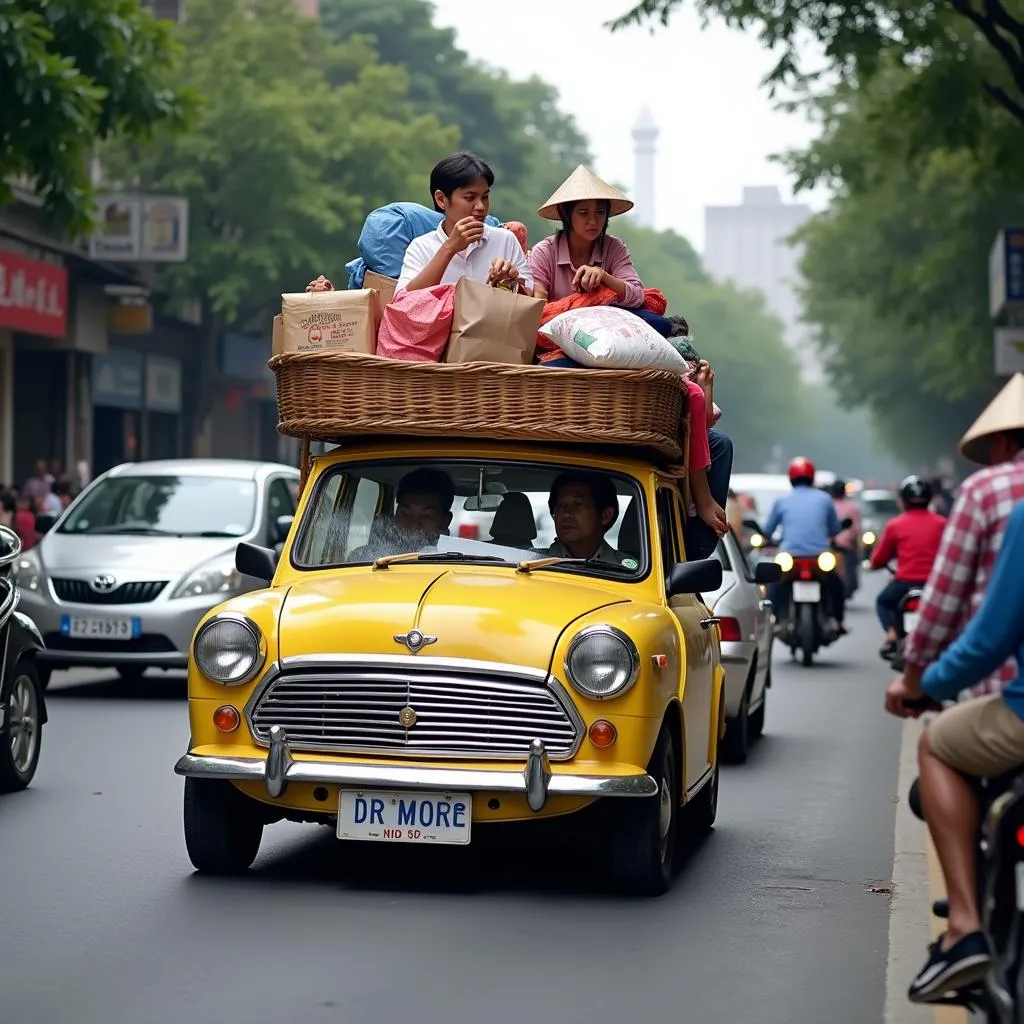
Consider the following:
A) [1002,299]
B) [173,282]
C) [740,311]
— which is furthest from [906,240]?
[740,311]

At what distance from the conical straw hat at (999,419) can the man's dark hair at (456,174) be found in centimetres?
376

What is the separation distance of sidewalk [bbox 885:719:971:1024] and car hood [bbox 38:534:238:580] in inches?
255

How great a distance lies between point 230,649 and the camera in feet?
25.2

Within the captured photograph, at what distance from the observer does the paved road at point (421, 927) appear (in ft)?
20.2

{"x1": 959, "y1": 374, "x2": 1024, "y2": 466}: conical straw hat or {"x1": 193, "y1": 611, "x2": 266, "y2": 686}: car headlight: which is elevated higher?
{"x1": 959, "y1": 374, "x2": 1024, "y2": 466}: conical straw hat

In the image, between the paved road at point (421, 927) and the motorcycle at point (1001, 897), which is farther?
the paved road at point (421, 927)

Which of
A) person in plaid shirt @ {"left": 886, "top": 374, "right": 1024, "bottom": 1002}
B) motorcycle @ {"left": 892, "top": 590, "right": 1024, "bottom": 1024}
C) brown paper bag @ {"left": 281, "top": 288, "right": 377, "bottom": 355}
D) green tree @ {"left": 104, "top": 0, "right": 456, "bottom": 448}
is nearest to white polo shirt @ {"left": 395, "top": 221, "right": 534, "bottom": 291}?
brown paper bag @ {"left": 281, "top": 288, "right": 377, "bottom": 355}

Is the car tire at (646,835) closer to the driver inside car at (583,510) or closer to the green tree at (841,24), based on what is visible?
the driver inside car at (583,510)

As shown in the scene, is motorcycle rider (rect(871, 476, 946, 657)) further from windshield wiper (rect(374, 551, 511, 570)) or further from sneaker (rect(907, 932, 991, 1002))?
sneaker (rect(907, 932, 991, 1002))

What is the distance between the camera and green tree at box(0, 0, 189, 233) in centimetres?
1702

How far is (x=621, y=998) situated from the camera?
6.23 meters

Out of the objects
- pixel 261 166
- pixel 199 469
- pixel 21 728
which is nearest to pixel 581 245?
pixel 21 728

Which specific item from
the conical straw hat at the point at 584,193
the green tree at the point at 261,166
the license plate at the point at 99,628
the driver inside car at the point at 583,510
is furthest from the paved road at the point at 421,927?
the green tree at the point at 261,166

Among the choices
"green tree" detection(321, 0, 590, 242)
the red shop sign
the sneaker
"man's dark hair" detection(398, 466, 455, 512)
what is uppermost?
"green tree" detection(321, 0, 590, 242)
